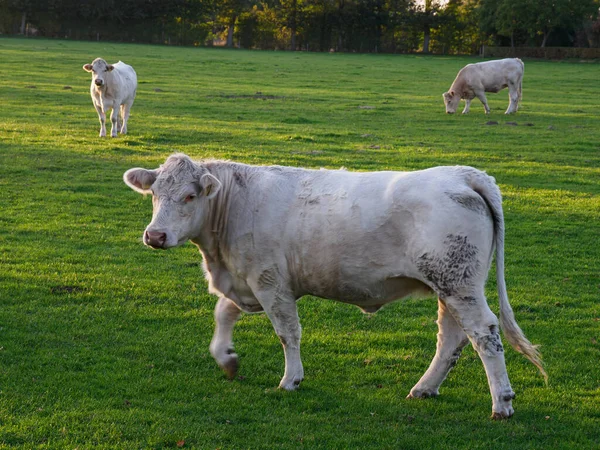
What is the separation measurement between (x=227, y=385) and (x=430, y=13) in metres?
87.7

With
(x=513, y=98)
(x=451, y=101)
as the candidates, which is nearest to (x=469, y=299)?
(x=451, y=101)

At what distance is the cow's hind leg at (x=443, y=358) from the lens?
6887mm

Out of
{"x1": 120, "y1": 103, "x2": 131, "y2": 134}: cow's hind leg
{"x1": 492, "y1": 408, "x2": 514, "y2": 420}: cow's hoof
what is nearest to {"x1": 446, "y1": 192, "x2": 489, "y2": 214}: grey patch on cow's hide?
{"x1": 492, "y1": 408, "x2": 514, "y2": 420}: cow's hoof

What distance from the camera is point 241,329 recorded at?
852cm

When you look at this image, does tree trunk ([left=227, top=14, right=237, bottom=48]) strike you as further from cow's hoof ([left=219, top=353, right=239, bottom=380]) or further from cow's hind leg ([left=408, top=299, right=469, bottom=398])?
cow's hind leg ([left=408, top=299, right=469, bottom=398])

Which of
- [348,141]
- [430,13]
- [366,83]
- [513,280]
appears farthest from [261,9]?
[513,280]

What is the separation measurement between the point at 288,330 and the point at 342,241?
101cm

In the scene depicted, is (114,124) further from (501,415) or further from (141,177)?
(501,415)

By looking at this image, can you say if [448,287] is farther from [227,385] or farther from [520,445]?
[227,385]

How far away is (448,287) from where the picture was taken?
6258 millimetres

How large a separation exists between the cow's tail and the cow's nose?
2703 millimetres

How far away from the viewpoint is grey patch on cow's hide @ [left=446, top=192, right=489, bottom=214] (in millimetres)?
6348

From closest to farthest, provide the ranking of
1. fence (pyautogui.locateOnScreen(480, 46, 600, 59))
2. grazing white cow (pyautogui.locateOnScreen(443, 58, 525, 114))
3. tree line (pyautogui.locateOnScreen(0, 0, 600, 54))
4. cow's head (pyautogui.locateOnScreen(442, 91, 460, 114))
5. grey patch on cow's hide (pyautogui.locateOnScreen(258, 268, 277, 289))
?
1. grey patch on cow's hide (pyautogui.locateOnScreen(258, 268, 277, 289))
2. cow's head (pyautogui.locateOnScreen(442, 91, 460, 114))
3. grazing white cow (pyautogui.locateOnScreen(443, 58, 525, 114))
4. fence (pyautogui.locateOnScreen(480, 46, 600, 59))
5. tree line (pyautogui.locateOnScreen(0, 0, 600, 54))

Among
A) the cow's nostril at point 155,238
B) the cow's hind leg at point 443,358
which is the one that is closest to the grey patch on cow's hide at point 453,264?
the cow's hind leg at point 443,358
